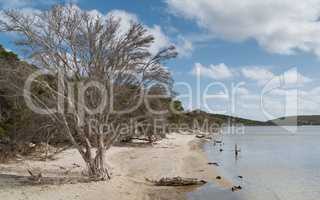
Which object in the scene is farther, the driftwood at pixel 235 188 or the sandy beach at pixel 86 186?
the driftwood at pixel 235 188

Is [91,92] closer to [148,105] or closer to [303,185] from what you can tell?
[148,105]

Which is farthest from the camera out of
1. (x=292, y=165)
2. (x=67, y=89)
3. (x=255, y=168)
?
(x=292, y=165)

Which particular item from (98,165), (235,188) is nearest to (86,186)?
(98,165)

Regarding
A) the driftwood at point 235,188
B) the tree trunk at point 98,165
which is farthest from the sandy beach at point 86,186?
the driftwood at point 235,188

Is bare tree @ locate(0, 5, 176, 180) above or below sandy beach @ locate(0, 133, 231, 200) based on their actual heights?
above

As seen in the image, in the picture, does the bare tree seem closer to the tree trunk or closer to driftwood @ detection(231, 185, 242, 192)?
the tree trunk

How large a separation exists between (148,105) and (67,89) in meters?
3.53

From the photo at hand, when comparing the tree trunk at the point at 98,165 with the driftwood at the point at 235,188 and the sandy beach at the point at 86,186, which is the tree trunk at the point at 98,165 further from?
the driftwood at the point at 235,188

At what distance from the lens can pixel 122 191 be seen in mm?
15102

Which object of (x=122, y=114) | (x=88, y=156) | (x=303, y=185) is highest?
(x=122, y=114)

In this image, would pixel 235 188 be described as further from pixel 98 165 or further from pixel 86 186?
pixel 86 186

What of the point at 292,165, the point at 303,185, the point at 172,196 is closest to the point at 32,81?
the point at 172,196

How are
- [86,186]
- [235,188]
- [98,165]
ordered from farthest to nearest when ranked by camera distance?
[235,188]
[98,165]
[86,186]

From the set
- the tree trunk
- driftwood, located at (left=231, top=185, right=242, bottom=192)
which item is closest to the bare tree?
the tree trunk
